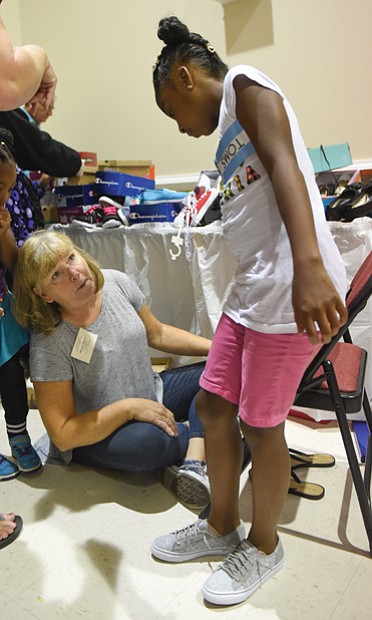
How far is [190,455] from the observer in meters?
1.48

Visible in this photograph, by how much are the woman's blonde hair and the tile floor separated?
1.83ft

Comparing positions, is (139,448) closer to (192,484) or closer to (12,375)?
(192,484)

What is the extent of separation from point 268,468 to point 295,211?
0.55 metres

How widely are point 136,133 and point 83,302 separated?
2080 mm

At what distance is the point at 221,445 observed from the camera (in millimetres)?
1120

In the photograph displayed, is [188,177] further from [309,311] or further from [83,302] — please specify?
[309,311]

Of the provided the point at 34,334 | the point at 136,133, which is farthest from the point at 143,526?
the point at 136,133

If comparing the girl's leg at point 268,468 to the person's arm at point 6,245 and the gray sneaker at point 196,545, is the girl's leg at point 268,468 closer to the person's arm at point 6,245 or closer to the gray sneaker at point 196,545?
the gray sneaker at point 196,545

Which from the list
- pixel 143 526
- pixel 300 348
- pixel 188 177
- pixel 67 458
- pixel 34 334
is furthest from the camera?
pixel 188 177

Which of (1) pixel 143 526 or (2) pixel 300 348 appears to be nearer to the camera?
(2) pixel 300 348

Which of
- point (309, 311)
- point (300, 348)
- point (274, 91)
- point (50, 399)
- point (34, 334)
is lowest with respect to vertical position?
point (50, 399)

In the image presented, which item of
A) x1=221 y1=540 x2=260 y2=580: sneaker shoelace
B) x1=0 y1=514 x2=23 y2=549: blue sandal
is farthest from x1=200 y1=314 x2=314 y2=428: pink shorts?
x1=0 y1=514 x2=23 y2=549: blue sandal

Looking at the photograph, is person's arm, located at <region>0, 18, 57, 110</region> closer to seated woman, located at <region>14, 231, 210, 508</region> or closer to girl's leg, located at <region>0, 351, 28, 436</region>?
seated woman, located at <region>14, 231, 210, 508</region>

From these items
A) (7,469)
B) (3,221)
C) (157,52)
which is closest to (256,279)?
(3,221)
